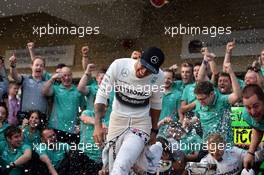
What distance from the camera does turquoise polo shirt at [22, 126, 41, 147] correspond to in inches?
294

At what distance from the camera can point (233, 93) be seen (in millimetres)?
6625

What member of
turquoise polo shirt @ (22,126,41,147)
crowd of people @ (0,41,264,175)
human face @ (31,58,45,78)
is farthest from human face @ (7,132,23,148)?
human face @ (31,58,45,78)

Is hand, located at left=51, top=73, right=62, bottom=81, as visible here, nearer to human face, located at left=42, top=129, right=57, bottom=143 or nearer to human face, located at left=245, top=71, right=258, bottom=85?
human face, located at left=42, top=129, right=57, bottom=143

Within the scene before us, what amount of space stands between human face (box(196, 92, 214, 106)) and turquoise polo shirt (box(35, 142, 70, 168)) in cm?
211

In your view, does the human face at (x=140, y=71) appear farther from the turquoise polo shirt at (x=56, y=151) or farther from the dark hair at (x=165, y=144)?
the turquoise polo shirt at (x=56, y=151)

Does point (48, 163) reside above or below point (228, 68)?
below

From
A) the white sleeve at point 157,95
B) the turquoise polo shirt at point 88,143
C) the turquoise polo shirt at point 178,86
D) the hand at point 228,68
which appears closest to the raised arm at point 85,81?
the turquoise polo shirt at point 88,143

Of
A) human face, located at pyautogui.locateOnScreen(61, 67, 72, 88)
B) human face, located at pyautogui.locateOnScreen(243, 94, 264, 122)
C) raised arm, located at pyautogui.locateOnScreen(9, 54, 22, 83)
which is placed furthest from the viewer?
human face, located at pyautogui.locateOnScreen(61, 67, 72, 88)

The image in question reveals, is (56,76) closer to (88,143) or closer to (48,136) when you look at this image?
(48,136)

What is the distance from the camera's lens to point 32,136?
7.51m

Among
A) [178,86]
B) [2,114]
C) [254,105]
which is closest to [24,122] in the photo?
[2,114]

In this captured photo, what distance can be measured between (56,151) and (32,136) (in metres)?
0.41

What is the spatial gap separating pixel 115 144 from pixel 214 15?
791cm

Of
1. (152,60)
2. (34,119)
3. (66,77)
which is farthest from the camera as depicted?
(66,77)
